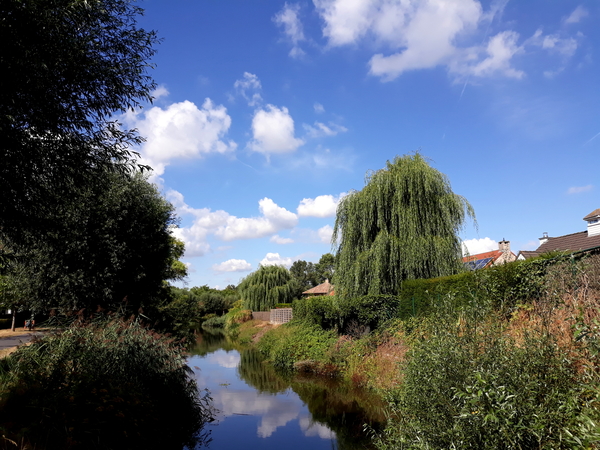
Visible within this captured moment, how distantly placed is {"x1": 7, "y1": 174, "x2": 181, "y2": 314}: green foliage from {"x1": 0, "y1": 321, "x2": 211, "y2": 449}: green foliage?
9.06 feet

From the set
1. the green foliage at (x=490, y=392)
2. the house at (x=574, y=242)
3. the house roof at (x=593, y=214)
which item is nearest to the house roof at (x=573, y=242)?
the house at (x=574, y=242)

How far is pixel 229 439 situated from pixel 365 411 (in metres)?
3.76

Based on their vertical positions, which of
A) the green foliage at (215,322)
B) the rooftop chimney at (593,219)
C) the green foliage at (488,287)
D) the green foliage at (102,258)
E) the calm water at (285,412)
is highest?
the rooftop chimney at (593,219)

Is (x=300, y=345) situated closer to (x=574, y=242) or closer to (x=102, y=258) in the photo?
(x=102, y=258)

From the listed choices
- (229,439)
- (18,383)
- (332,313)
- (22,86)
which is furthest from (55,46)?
(332,313)

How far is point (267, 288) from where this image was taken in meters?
37.7

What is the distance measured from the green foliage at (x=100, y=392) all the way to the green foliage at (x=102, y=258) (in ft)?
9.06

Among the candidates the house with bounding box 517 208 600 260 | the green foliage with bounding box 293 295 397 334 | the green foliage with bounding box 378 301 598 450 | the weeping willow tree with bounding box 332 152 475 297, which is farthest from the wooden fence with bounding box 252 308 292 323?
the green foliage with bounding box 378 301 598 450

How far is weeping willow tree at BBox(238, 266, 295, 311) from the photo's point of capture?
122 ft

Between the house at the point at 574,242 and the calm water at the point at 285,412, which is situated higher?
the house at the point at 574,242

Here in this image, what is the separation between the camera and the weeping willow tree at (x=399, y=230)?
16.1 m

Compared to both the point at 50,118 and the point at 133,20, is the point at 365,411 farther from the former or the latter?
the point at 133,20

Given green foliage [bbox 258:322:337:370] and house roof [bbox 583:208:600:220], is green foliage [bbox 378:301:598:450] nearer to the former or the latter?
green foliage [bbox 258:322:337:370]

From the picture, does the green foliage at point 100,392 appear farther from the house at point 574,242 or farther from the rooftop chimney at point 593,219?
the rooftop chimney at point 593,219
